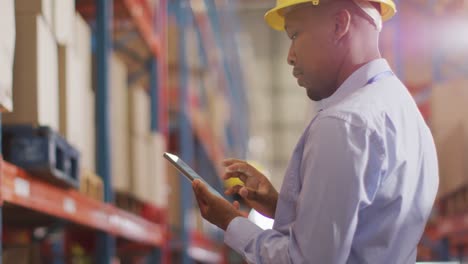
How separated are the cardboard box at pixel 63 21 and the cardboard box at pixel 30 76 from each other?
0.99 feet

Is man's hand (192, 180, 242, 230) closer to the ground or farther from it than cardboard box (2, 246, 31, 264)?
farther from it

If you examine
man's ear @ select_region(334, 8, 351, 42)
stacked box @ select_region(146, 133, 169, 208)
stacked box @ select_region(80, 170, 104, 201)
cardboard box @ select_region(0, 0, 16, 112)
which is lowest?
stacked box @ select_region(146, 133, 169, 208)

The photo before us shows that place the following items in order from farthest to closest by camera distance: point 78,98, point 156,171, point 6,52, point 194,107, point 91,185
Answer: point 194,107
point 156,171
point 91,185
point 78,98
point 6,52

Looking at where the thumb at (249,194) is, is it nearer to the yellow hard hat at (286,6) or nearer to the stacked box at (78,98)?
the yellow hard hat at (286,6)

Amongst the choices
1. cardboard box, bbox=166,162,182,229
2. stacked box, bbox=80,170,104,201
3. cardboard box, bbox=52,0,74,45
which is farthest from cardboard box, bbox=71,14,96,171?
cardboard box, bbox=166,162,182,229

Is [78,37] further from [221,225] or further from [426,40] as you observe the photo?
[426,40]

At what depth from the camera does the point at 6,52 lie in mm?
3016

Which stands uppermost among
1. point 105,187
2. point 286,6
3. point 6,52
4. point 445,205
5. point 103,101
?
point 286,6

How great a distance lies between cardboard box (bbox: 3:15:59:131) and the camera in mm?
3461

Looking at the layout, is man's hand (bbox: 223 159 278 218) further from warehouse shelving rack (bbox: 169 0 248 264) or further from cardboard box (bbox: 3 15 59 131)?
warehouse shelving rack (bbox: 169 0 248 264)

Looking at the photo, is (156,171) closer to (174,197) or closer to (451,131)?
(451,131)

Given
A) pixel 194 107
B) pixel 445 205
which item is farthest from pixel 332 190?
pixel 194 107

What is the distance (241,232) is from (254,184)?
0.44 meters

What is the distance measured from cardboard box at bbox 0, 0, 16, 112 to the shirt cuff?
1.05m
